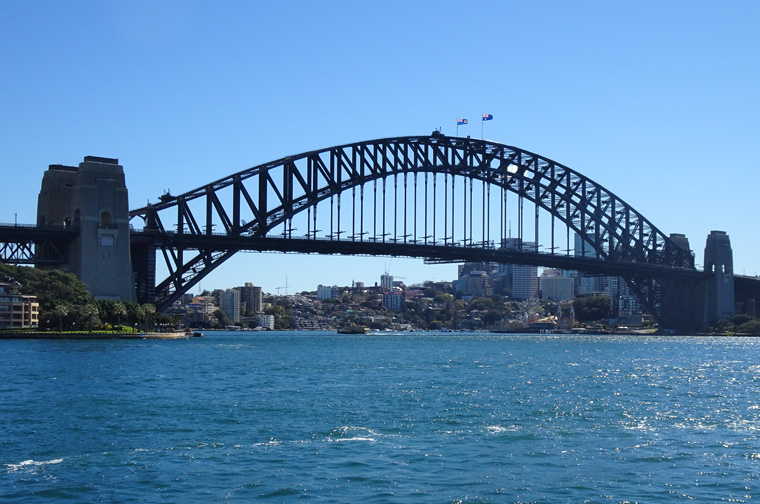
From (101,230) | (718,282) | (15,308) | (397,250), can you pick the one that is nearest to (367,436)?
(101,230)

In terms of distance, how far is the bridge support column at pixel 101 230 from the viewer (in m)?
78.0

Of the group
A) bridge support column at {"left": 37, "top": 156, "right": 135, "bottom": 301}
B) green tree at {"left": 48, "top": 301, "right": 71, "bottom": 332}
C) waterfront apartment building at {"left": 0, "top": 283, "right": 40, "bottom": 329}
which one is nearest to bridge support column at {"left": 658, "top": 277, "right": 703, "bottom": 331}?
bridge support column at {"left": 37, "top": 156, "right": 135, "bottom": 301}

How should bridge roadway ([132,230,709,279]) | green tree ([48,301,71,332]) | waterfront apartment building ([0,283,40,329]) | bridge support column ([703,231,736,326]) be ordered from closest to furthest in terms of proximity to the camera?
1. green tree ([48,301,71,332])
2. waterfront apartment building ([0,283,40,329])
3. bridge roadway ([132,230,709,279])
4. bridge support column ([703,231,736,326])

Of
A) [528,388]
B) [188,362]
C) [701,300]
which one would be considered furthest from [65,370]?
[701,300]

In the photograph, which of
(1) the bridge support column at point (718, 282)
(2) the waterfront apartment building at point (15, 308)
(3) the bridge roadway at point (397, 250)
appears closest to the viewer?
(2) the waterfront apartment building at point (15, 308)

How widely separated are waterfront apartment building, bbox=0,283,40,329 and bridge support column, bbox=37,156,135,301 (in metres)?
4.08

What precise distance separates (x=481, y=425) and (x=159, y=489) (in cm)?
1124

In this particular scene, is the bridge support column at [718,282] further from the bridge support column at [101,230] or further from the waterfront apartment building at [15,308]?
the waterfront apartment building at [15,308]

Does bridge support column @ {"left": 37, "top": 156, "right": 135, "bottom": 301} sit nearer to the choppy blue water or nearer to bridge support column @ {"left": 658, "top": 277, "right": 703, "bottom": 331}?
the choppy blue water

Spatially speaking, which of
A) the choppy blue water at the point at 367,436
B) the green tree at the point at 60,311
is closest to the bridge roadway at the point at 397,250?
the green tree at the point at 60,311

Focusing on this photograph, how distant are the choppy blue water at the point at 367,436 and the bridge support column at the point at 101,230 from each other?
31400mm

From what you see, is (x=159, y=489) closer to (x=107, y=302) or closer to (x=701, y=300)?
(x=107, y=302)

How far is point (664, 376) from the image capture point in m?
48.4

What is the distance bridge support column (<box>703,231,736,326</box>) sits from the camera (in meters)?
127
